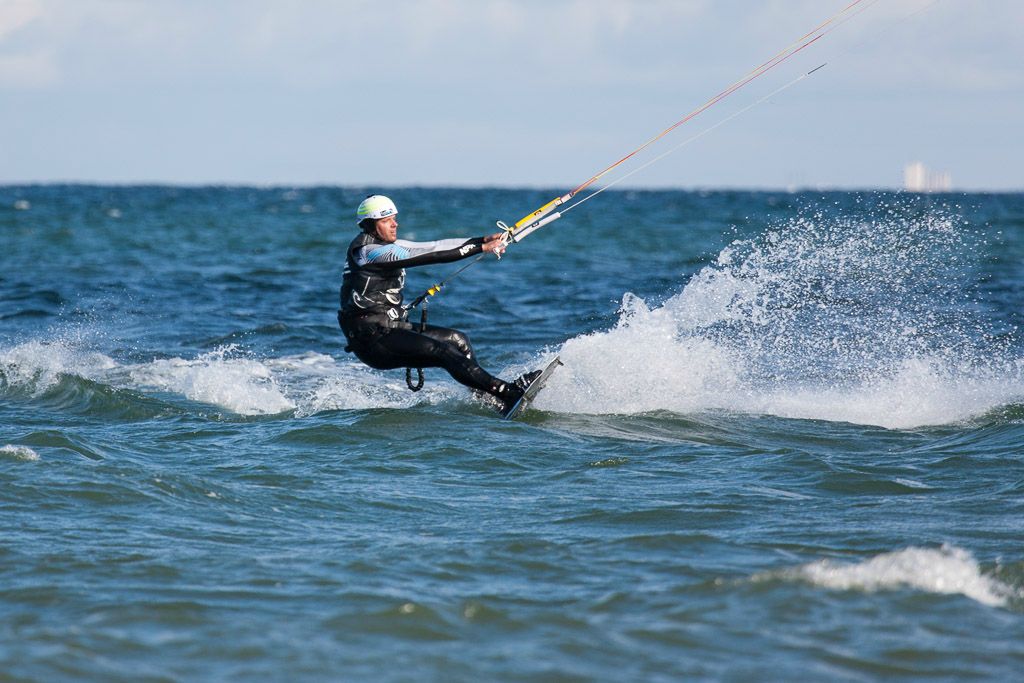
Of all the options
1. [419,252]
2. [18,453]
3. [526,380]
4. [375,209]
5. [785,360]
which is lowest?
[18,453]

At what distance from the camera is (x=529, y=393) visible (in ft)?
32.3

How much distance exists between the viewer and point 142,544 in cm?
621

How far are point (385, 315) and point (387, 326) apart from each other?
0.30 feet

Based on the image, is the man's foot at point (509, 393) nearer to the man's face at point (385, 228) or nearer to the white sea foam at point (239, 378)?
the white sea foam at point (239, 378)

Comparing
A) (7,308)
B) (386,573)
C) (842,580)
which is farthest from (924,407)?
(7,308)

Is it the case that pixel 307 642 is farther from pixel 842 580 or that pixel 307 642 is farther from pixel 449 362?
pixel 449 362

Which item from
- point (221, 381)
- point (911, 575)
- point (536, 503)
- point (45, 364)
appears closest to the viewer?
point (911, 575)

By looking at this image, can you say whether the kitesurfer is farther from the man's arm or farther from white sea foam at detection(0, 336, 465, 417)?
white sea foam at detection(0, 336, 465, 417)

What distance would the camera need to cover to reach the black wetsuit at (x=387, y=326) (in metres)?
9.48

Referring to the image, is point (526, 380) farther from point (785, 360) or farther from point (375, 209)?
point (785, 360)

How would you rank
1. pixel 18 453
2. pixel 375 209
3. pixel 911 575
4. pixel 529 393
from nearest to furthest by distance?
pixel 911 575 → pixel 18 453 → pixel 375 209 → pixel 529 393

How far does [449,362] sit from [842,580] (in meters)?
4.71

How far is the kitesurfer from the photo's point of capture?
9.48 meters

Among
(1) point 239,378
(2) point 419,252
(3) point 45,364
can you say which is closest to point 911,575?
(2) point 419,252
